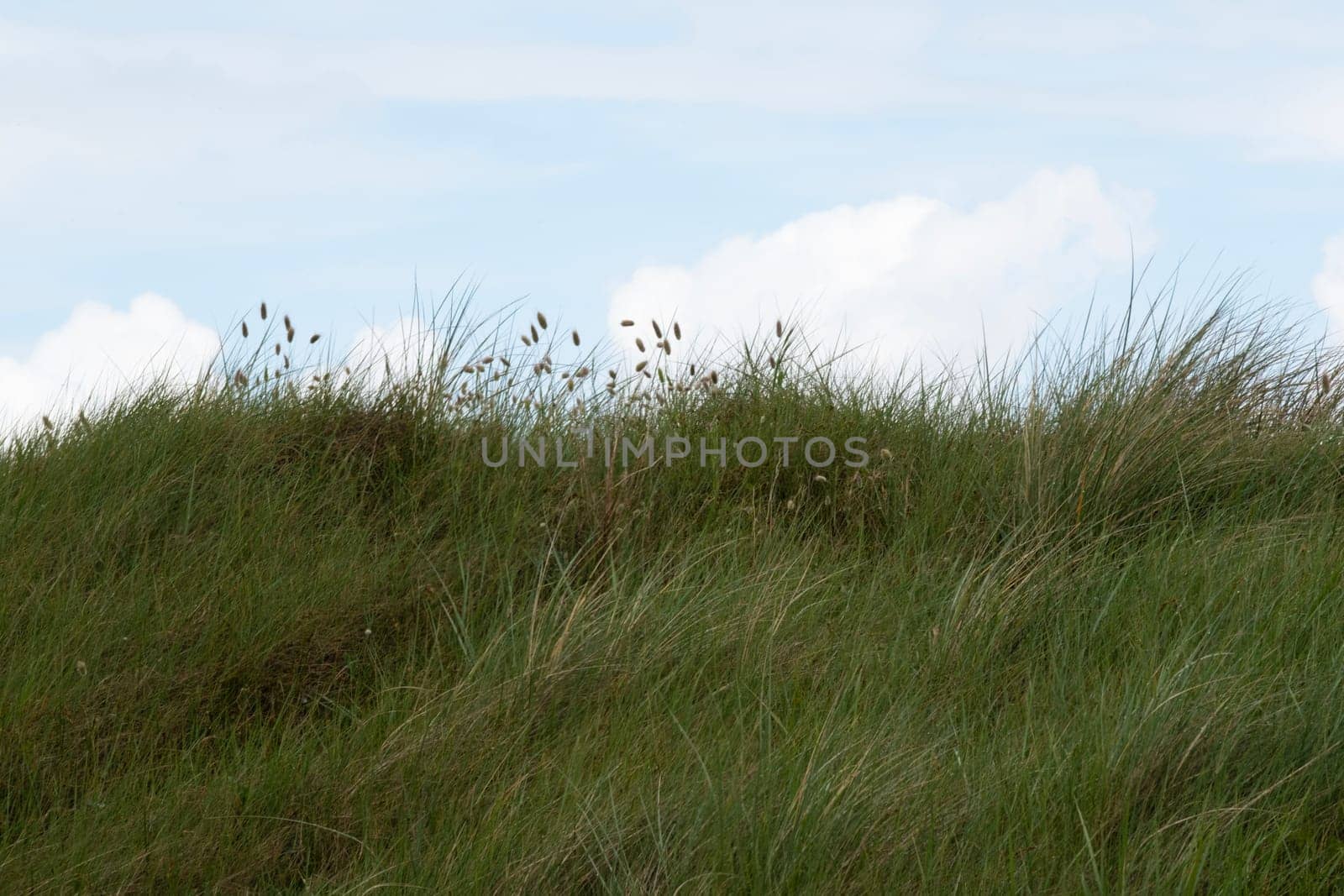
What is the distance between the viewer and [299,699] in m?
3.31

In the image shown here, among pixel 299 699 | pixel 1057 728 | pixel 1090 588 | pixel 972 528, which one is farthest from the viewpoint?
pixel 972 528

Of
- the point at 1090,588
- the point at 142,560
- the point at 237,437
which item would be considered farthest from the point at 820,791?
the point at 237,437

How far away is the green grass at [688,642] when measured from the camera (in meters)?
2.40

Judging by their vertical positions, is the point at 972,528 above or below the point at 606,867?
above

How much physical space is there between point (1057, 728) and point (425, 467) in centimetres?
250

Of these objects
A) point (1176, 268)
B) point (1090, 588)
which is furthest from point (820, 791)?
point (1176, 268)

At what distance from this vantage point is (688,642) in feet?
10.9

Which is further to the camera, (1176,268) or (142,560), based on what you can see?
(1176,268)

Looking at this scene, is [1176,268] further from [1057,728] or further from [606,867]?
[606,867]

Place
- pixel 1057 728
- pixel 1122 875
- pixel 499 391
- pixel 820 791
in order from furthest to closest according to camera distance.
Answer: pixel 499 391
pixel 1057 728
pixel 820 791
pixel 1122 875

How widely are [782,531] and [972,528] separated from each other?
0.65 meters

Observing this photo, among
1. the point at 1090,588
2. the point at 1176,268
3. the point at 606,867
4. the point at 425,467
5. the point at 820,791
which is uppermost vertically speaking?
the point at 1176,268

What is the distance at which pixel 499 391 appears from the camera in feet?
16.3

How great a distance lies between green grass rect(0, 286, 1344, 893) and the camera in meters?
2.40
